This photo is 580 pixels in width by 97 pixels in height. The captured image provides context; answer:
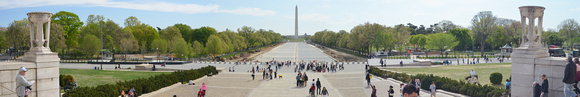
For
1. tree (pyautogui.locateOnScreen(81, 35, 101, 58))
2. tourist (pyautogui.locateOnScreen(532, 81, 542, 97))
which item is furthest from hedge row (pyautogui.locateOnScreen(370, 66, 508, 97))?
tree (pyautogui.locateOnScreen(81, 35, 101, 58))

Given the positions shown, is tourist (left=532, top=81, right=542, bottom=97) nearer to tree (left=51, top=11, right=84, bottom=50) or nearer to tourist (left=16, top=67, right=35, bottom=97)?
tourist (left=16, top=67, right=35, bottom=97)

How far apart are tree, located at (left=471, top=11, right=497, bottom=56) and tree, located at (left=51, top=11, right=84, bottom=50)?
78.9 m

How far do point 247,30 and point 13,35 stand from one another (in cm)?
6061

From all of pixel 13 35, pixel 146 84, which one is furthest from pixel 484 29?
pixel 13 35

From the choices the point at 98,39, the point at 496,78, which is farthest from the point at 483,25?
the point at 98,39

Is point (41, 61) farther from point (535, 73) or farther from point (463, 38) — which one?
point (463, 38)

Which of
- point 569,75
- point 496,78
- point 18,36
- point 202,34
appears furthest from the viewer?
point 202,34

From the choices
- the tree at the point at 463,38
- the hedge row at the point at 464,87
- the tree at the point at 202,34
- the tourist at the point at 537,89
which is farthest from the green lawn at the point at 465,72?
the tree at the point at 202,34

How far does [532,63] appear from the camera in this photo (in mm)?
10875

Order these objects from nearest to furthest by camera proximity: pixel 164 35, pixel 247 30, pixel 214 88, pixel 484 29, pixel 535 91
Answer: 1. pixel 535 91
2. pixel 214 88
3. pixel 484 29
4. pixel 164 35
5. pixel 247 30

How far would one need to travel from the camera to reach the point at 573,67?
932cm

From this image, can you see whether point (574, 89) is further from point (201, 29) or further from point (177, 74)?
point (201, 29)

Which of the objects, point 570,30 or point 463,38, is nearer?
point 570,30

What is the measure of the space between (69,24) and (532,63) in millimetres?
72025
